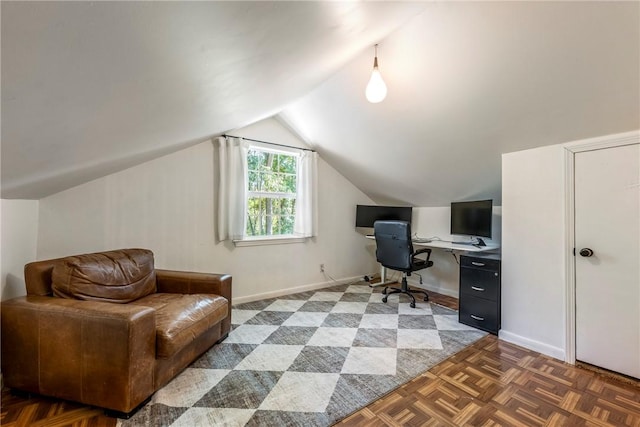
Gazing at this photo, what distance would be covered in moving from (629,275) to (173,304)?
128 inches

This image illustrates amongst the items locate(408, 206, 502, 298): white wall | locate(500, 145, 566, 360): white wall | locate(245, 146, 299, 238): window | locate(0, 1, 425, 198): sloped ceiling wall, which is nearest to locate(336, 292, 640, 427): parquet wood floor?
locate(500, 145, 566, 360): white wall

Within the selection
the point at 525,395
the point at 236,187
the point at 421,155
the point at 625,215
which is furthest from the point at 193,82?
the point at 625,215

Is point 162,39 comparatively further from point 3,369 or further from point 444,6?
point 3,369

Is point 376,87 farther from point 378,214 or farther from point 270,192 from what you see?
point 378,214

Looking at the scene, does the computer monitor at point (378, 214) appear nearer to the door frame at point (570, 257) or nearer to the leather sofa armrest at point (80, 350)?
the door frame at point (570, 257)

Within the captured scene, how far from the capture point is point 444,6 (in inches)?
65.5

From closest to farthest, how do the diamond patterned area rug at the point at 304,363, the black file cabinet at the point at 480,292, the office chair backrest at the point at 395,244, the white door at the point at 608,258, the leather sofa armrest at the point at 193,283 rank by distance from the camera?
1. the diamond patterned area rug at the point at 304,363
2. the white door at the point at 608,258
3. the leather sofa armrest at the point at 193,283
4. the black file cabinet at the point at 480,292
5. the office chair backrest at the point at 395,244

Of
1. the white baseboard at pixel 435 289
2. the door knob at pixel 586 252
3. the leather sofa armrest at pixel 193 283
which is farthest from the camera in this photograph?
the white baseboard at pixel 435 289

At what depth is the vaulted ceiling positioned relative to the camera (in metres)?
0.75

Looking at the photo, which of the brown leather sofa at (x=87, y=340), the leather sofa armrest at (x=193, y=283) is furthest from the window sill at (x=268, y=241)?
the brown leather sofa at (x=87, y=340)

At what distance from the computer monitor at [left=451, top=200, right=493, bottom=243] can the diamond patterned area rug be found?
968mm

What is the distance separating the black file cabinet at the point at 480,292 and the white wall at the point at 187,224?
187cm

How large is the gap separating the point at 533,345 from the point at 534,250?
805 millimetres

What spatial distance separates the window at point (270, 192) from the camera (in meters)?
3.54
